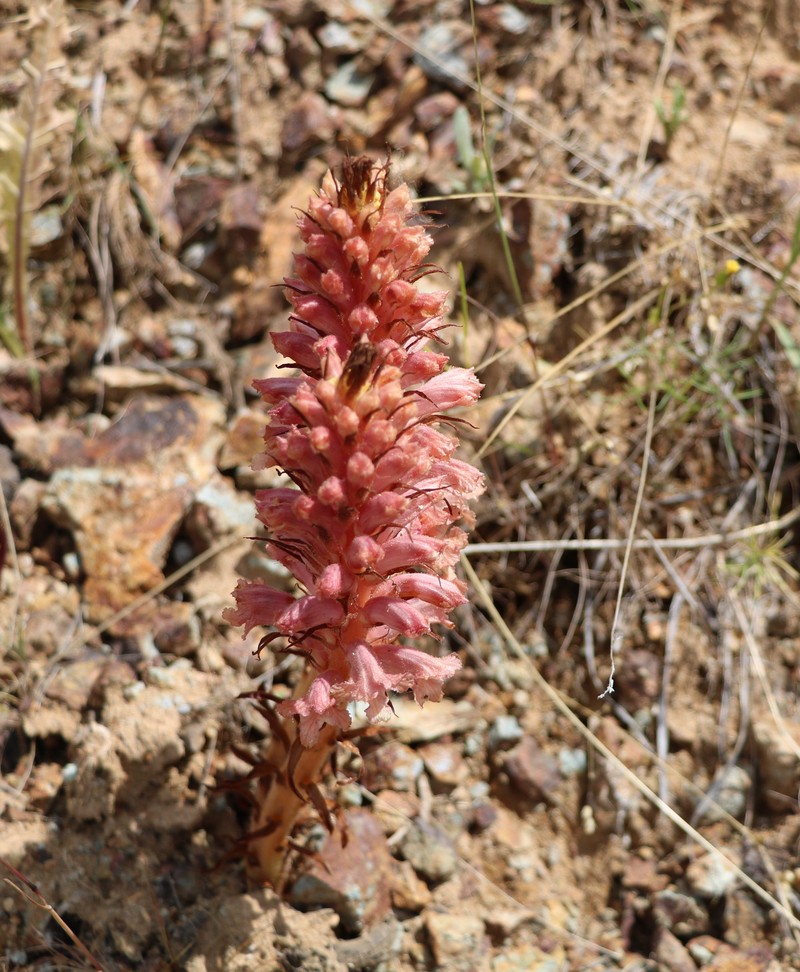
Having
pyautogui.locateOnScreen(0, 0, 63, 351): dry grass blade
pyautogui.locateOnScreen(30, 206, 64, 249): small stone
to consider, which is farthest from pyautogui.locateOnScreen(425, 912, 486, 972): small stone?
pyautogui.locateOnScreen(30, 206, 64, 249): small stone

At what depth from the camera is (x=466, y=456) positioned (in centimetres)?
392

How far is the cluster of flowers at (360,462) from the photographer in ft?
7.36

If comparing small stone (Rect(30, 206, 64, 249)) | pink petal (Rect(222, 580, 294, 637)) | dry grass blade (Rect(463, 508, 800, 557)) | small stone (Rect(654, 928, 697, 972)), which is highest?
small stone (Rect(30, 206, 64, 249))

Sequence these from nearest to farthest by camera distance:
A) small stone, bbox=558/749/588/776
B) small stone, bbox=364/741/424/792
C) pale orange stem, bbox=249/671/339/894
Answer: pale orange stem, bbox=249/671/339/894 < small stone, bbox=364/741/424/792 < small stone, bbox=558/749/588/776

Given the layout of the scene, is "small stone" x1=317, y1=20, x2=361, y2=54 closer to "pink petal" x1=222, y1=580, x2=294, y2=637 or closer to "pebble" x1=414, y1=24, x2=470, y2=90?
"pebble" x1=414, y1=24, x2=470, y2=90

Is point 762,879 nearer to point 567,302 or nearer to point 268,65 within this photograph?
point 567,302

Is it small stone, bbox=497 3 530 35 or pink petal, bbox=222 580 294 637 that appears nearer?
pink petal, bbox=222 580 294 637

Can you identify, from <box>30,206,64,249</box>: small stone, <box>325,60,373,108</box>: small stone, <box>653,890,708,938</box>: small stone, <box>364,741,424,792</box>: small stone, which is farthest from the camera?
<box>325,60,373,108</box>: small stone

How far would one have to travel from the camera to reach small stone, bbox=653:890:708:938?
3361mm

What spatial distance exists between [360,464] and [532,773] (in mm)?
1975

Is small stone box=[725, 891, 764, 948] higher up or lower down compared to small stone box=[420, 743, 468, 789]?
lower down

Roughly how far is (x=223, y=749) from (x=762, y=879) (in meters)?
2.06

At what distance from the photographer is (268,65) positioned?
4.59 metres

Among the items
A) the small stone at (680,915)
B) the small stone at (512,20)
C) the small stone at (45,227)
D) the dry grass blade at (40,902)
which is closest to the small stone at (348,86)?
the small stone at (512,20)
